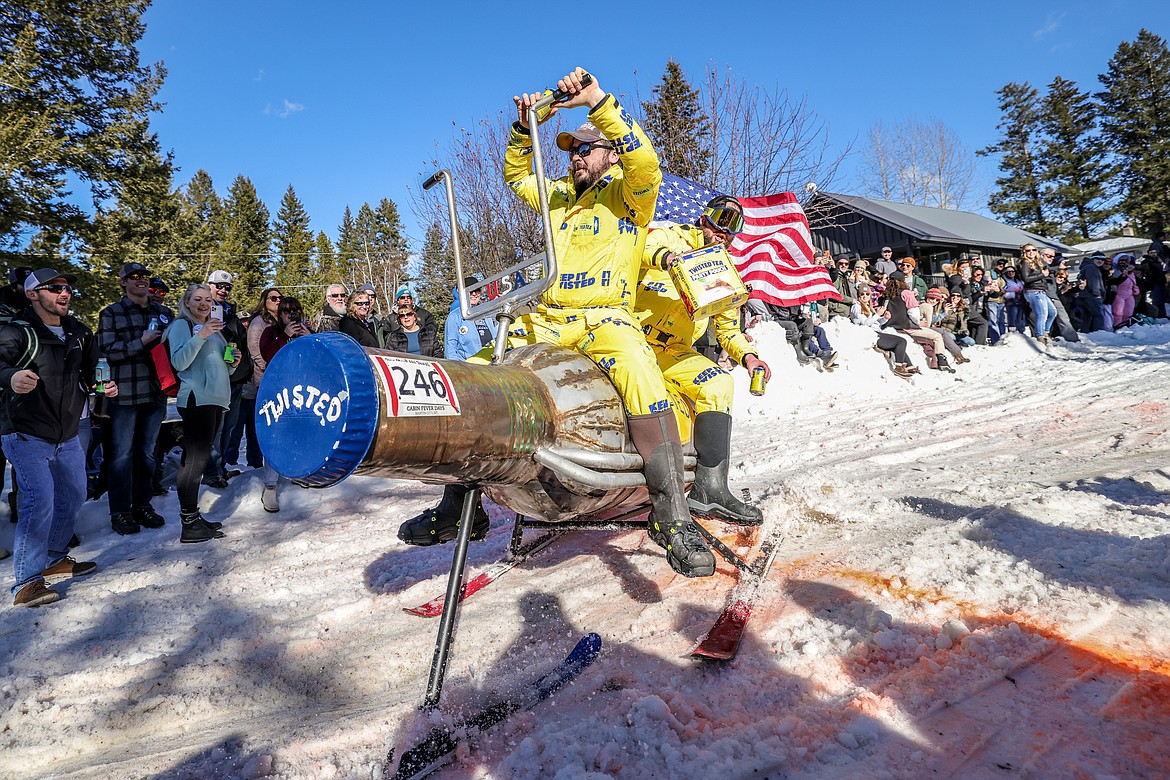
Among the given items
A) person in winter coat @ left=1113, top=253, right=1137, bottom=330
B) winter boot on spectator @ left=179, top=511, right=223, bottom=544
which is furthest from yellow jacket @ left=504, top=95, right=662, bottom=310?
person in winter coat @ left=1113, top=253, right=1137, bottom=330

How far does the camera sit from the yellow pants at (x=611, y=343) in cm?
254

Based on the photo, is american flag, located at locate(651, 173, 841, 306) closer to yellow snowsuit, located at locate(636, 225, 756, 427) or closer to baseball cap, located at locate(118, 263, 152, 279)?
yellow snowsuit, located at locate(636, 225, 756, 427)

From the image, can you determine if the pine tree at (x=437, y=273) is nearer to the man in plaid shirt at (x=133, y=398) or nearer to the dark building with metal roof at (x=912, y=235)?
the man in plaid shirt at (x=133, y=398)

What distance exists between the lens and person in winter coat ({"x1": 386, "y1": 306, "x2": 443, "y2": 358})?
6973 millimetres

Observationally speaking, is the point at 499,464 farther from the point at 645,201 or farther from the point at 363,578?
the point at 363,578

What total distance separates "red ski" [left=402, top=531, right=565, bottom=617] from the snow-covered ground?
0.06 meters

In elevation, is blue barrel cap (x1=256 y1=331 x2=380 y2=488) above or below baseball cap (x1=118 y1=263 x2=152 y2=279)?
below

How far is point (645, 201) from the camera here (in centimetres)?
295

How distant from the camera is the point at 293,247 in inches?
2116

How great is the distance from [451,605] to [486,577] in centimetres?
116

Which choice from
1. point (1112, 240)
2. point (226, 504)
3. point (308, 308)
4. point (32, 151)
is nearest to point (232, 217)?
point (308, 308)

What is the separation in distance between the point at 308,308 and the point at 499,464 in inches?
1754

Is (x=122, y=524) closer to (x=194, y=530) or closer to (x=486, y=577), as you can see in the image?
(x=194, y=530)

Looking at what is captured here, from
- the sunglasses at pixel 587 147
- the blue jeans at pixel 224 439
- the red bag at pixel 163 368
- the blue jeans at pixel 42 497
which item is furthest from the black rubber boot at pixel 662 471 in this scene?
the blue jeans at pixel 224 439
